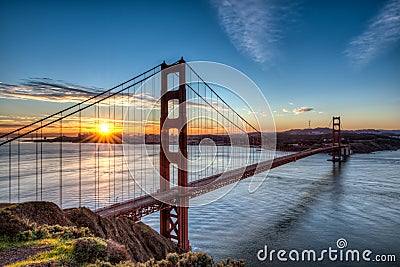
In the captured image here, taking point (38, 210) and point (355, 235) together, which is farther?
point (355, 235)

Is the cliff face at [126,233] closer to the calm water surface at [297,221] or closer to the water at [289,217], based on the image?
the calm water surface at [297,221]

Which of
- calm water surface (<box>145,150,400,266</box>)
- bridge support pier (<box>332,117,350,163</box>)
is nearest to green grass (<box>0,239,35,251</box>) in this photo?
calm water surface (<box>145,150,400,266</box>)

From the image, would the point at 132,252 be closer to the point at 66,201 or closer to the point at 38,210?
the point at 38,210

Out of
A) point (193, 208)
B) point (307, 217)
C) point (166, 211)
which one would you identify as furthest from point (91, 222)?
point (307, 217)

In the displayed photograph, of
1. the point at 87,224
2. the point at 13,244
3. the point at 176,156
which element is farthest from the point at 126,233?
the point at 176,156

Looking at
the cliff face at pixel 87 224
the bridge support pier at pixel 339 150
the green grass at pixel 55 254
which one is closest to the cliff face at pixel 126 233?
the cliff face at pixel 87 224
